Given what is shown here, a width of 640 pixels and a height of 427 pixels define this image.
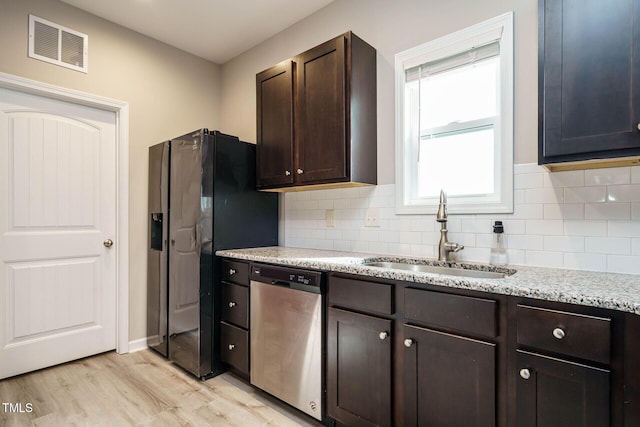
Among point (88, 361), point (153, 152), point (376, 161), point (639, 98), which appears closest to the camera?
point (639, 98)

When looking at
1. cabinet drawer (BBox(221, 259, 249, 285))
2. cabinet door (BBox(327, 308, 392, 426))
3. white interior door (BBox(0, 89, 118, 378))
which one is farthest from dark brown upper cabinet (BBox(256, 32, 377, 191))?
white interior door (BBox(0, 89, 118, 378))

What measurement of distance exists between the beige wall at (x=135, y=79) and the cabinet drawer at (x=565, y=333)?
291 cm

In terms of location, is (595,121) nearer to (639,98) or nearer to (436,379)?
(639,98)

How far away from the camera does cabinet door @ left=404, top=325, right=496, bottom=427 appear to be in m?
1.25

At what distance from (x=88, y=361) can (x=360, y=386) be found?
2.31 meters

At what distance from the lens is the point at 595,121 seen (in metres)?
1.26

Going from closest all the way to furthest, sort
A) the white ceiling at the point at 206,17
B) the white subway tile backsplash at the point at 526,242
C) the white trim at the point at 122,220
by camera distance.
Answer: the white subway tile backsplash at the point at 526,242
the white ceiling at the point at 206,17
the white trim at the point at 122,220

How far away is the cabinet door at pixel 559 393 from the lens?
40.6 inches

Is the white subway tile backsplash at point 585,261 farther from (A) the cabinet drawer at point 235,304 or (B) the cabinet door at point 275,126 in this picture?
(A) the cabinet drawer at point 235,304

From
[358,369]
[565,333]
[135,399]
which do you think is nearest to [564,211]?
[565,333]

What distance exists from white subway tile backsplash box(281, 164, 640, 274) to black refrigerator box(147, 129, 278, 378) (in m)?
1.01

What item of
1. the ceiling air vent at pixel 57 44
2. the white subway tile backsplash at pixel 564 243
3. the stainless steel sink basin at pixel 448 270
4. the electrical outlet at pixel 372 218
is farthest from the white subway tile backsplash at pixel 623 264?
the ceiling air vent at pixel 57 44

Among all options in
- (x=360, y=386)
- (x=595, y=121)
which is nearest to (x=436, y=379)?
(x=360, y=386)

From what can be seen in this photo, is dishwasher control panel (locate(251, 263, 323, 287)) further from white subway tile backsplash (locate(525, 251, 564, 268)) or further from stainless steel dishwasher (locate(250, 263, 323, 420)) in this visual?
white subway tile backsplash (locate(525, 251, 564, 268))
